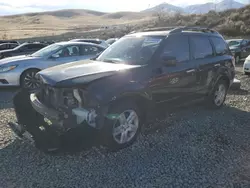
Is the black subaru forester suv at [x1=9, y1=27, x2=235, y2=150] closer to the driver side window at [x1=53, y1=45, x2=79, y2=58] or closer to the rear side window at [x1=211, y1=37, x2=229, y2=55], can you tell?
the rear side window at [x1=211, y1=37, x2=229, y2=55]

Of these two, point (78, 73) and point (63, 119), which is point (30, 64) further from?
point (63, 119)

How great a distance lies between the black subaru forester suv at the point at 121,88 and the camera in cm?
423

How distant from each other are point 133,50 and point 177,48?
0.84 metres

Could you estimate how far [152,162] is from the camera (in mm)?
4340

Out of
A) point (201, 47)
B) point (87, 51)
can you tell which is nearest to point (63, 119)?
point (201, 47)

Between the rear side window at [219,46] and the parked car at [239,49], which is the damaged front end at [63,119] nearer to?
the rear side window at [219,46]

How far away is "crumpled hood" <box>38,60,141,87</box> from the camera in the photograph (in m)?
4.31

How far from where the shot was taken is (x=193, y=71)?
582cm

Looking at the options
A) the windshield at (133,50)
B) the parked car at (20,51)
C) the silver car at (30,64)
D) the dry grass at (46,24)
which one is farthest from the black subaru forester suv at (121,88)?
the dry grass at (46,24)

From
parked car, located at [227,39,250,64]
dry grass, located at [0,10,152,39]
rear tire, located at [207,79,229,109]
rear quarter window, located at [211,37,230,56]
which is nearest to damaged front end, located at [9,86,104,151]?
rear tire, located at [207,79,229,109]

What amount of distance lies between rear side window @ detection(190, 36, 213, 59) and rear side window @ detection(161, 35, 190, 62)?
0.23 metres

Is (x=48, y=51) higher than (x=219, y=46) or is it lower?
lower

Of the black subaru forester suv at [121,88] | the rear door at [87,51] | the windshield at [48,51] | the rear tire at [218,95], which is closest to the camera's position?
the black subaru forester suv at [121,88]

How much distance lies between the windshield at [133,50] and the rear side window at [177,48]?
173 millimetres
